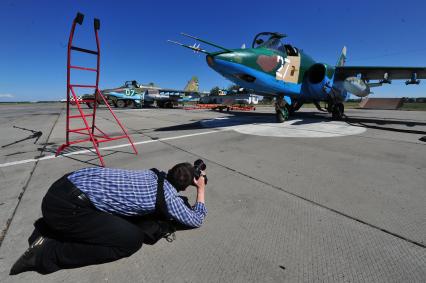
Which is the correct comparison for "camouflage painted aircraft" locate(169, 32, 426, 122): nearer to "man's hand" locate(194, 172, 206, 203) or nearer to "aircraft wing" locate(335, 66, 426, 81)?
"aircraft wing" locate(335, 66, 426, 81)

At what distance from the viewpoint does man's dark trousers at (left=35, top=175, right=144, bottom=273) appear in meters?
1.80

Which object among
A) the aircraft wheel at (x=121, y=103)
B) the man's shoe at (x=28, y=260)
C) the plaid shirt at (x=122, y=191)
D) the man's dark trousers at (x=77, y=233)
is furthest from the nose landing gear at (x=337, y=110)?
the aircraft wheel at (x=121, y=103)

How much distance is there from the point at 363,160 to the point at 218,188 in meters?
3.30

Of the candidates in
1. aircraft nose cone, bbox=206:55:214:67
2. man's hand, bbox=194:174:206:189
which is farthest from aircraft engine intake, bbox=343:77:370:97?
man's hand, bbox=194:174:206:189

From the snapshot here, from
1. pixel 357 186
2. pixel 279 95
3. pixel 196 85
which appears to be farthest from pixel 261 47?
pixel 196 85

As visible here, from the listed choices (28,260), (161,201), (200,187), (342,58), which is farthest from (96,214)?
(342,58)

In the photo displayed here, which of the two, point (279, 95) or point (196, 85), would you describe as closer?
point (279, 95)

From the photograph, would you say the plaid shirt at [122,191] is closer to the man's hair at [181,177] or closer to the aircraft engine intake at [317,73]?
the man's hair at [181,177]

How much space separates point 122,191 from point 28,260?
888 millimetres

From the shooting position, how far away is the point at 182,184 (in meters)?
2.08

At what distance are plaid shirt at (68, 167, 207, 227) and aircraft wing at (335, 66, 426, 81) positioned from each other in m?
12.9

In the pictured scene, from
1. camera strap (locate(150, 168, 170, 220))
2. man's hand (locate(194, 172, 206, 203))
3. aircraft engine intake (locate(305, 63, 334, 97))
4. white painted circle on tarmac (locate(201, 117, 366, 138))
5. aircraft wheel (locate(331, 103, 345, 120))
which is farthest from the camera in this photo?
aircraft wheel (locate(331, 103, 345, 120))

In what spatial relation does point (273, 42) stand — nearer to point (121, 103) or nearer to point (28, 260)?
point (28, 260)

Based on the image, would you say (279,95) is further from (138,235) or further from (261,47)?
(138,235)
